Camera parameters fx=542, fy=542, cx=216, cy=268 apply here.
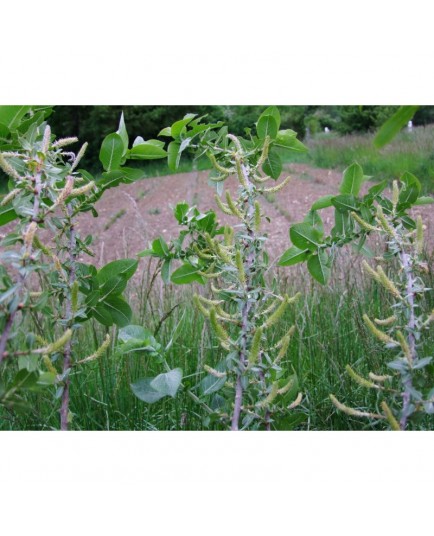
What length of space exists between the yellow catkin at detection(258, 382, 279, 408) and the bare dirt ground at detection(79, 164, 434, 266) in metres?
1.33

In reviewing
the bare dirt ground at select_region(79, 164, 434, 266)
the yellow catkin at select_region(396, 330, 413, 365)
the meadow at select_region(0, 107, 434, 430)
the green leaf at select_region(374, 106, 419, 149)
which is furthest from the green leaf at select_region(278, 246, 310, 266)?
the bare dirt ground at select_region(79, 164, 434, 266)

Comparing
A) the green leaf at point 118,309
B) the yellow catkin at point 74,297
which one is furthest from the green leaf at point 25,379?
the green leaf at point 118,309

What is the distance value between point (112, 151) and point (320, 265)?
0.43m

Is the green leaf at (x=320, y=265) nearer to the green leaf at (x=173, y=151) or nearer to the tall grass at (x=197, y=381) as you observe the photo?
the tall grass at (x=197, y=381)

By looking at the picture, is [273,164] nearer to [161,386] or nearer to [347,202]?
[347,202]

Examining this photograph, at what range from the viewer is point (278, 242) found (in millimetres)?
2551

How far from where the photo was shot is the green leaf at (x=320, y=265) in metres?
1.02

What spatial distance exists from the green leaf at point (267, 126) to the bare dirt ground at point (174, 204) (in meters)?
1.11

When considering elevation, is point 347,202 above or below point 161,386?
above

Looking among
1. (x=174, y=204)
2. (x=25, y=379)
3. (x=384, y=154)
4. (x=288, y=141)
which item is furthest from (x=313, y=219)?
(x=174, y=204)

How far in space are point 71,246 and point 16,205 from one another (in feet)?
0.54

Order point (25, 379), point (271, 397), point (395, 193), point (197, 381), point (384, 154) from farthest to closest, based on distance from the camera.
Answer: point (384, 154), point (197, 381), point (395, 193), point (271, 397), point (25, 379)

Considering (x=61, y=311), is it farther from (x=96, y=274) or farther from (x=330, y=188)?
(x=330, y=188)

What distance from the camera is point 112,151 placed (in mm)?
918
